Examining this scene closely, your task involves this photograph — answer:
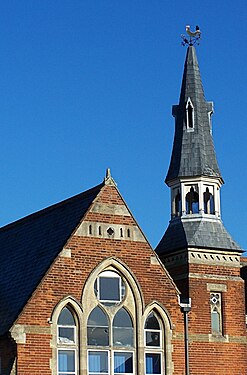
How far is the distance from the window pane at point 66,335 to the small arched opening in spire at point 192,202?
9.90 metres

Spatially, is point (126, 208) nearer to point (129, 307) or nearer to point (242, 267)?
point (129, 307)

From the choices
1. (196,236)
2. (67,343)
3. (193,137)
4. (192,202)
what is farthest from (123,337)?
(193,137)

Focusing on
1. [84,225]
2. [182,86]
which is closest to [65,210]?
[84,225]

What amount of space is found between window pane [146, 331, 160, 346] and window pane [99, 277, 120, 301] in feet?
6.48

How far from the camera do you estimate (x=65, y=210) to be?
44.6 m

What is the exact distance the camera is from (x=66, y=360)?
136ft

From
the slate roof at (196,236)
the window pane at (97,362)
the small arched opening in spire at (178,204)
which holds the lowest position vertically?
the window pane at (97,362)

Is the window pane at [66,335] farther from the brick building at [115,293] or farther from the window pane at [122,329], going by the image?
the window pane at [122,329]

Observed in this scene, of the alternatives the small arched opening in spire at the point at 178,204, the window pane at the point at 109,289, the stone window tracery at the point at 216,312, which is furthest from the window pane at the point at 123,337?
the small arched opening in spire at the point at 178,204

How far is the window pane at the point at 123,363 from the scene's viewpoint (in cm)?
4234

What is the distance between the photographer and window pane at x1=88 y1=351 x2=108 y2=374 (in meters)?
41.8

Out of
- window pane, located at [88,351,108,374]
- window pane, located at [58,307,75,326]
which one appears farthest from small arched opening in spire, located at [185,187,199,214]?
window pane, located at [58,307,75,326]

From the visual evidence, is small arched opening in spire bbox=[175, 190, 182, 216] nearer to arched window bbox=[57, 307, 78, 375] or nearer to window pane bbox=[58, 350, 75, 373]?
arched window bbox=[57, 307, 78, 375]

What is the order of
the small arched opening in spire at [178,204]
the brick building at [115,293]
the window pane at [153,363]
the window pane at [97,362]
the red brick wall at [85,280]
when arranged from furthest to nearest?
1. the small arched opening in spire at [178,204]
2. the window pane at [153,363]
3. the window pane at [97,362]
4. the brick building at [115,293]
5. the red brick wall at [85,280]
